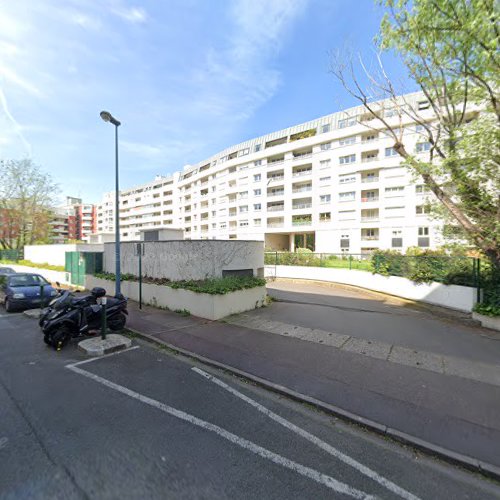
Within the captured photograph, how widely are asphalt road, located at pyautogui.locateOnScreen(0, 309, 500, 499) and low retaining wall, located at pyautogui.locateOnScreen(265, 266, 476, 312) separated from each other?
7.78m

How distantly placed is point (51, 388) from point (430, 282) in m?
11.7

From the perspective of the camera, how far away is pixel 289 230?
123 ft

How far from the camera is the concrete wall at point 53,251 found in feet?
59.2

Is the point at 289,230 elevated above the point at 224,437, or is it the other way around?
the point at 289,230

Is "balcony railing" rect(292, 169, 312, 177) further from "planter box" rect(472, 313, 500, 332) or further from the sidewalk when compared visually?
the sidewalk

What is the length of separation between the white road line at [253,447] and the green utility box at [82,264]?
10.8 m

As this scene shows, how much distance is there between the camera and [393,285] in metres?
11.7

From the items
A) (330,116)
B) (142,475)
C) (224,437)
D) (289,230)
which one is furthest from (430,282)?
(330,116)

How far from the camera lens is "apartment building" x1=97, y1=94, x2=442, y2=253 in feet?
97.5

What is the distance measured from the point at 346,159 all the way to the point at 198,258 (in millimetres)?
30846

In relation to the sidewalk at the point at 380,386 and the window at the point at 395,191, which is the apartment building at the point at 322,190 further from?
the sidewalk at the point at 380,386

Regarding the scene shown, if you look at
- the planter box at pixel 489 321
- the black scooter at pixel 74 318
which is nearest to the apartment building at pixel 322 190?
the planter box at pixel 489 321

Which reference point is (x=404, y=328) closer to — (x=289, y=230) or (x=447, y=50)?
(x=447, y=50)

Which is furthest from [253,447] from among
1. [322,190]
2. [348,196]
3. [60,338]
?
[322,190]
